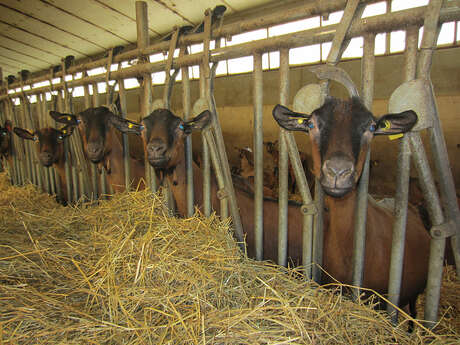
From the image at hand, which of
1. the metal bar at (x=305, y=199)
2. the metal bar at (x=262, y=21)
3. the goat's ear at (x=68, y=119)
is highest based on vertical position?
the metal bar at (x=262, y=21)

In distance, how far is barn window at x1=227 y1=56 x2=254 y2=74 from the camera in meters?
9.98

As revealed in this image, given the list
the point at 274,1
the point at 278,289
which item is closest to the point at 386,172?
the point at 274,1

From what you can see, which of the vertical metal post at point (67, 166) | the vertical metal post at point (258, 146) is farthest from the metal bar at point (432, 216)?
the vertical metal post at point (67, 166)

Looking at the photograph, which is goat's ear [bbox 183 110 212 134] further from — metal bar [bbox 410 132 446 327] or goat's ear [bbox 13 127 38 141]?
goat's ear [bbox 13 127 38 141]

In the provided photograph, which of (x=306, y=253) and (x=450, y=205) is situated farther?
(x=306, y=253)

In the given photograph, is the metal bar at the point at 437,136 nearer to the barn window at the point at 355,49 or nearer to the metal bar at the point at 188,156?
the metal bar at the point at 188,156

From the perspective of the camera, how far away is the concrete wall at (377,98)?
262 inches

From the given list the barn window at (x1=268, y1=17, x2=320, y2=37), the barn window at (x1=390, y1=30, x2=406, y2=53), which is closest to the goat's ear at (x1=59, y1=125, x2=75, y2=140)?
the barn window at (x1=268, y1=17, x2=320, y2=37)

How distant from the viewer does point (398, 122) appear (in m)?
1.80

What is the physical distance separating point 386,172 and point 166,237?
23.9ft

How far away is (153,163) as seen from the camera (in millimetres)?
3117

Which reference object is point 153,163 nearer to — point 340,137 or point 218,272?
point 218,272

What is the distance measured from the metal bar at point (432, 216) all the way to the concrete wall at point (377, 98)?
6.15 metres

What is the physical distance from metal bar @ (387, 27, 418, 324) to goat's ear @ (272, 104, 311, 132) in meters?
0.65
